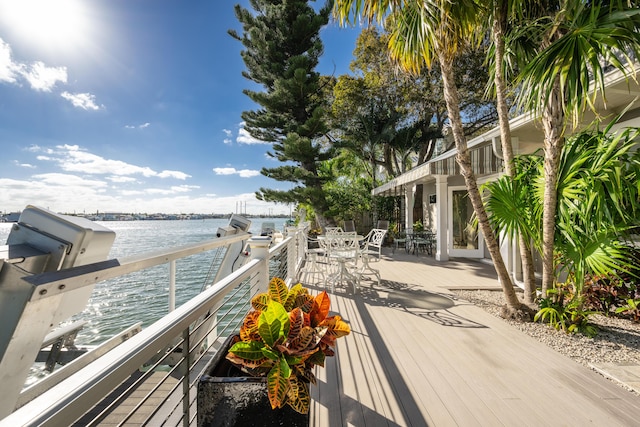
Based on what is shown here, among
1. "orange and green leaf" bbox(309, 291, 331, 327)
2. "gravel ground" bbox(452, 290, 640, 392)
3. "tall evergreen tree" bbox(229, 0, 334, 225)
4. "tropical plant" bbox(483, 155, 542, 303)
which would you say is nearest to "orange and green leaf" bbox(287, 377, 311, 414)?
"orange and green leaf" bbox(309, 291, 331, 327)

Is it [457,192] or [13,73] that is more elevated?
[13,73]

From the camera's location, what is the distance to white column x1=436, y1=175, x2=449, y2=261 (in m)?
7.26

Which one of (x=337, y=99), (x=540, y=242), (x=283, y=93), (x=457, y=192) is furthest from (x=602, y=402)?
(x=337, y=99)

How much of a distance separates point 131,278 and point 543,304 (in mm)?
13381

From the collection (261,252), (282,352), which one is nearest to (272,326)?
(282,352)

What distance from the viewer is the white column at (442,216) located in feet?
23.8

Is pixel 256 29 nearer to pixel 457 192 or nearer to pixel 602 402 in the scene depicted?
pixel 457 192

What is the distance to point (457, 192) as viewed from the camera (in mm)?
7445

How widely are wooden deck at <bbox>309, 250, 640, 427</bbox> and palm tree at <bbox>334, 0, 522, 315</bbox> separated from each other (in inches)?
35.0

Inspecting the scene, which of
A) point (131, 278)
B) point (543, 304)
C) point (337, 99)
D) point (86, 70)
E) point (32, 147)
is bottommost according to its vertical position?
point (131, 278)

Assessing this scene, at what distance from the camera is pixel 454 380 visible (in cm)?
212

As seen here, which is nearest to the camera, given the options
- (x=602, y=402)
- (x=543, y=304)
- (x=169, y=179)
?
(x=602, y=402)

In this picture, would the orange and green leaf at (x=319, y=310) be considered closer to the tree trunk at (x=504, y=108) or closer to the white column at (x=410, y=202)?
the tree trunk at (x=504, y=108)

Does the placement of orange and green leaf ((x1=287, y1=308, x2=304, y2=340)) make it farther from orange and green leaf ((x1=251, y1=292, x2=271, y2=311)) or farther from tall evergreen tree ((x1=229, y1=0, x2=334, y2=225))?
tall evergreen tree ((x1=229, y1=0, x2=334, y2=225))
